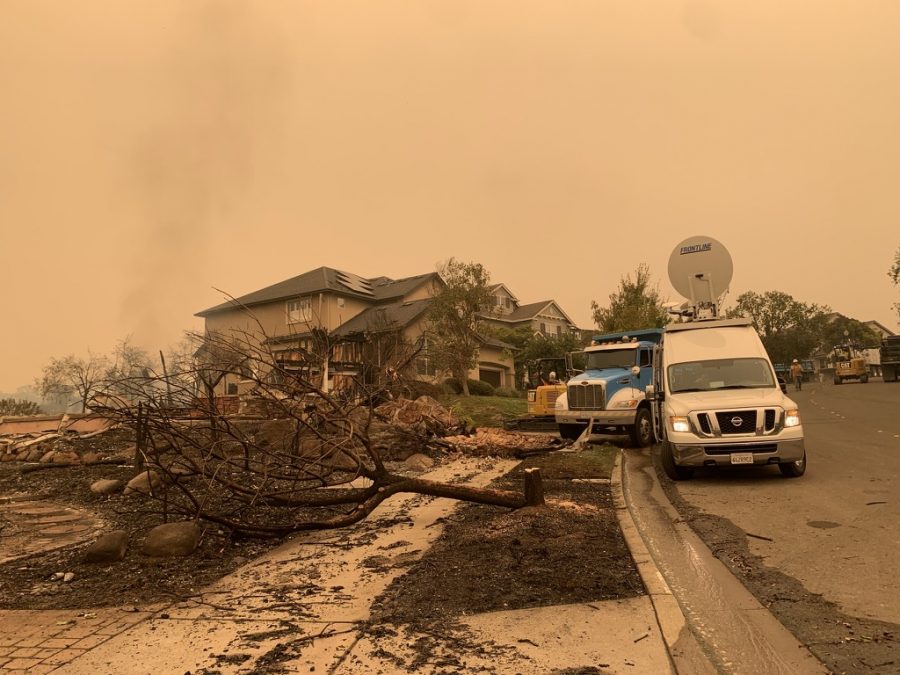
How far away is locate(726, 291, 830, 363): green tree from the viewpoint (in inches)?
3457

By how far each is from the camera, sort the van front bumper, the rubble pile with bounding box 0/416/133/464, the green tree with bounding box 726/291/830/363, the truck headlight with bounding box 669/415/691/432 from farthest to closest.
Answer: the green tree with bounding box 726/291/830/363 < the rubble pile with bounding box 0/416/133/464 < the truck headlight with bounding box 669/415/691/432 < the van front bumper

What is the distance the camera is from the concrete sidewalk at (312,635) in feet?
10.9

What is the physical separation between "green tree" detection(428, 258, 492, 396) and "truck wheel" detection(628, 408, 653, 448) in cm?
1685

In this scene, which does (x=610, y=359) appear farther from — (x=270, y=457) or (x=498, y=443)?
(x=270, y=457)

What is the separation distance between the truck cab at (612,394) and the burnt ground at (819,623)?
8619 millimetres

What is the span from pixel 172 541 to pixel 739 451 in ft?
23.9

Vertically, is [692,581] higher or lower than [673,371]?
lower

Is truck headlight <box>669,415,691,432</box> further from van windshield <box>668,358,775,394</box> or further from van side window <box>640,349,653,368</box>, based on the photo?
van side window <box>640,349,653,368</box>

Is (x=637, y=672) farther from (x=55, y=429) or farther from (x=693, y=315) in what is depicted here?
(x=55, y=429)

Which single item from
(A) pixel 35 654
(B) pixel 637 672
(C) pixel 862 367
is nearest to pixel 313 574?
(A) pixel 35 654

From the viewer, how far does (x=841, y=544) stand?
5344 millimetres

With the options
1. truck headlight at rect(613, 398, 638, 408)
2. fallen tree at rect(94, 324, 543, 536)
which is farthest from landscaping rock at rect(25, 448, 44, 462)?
truck headlight at rect(613, 398, 638, 408)

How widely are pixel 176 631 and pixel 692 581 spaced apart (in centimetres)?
372

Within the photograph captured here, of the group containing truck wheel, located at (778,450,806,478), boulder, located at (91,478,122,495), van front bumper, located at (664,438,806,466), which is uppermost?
van front bumper, located at (664,438,806,466)
